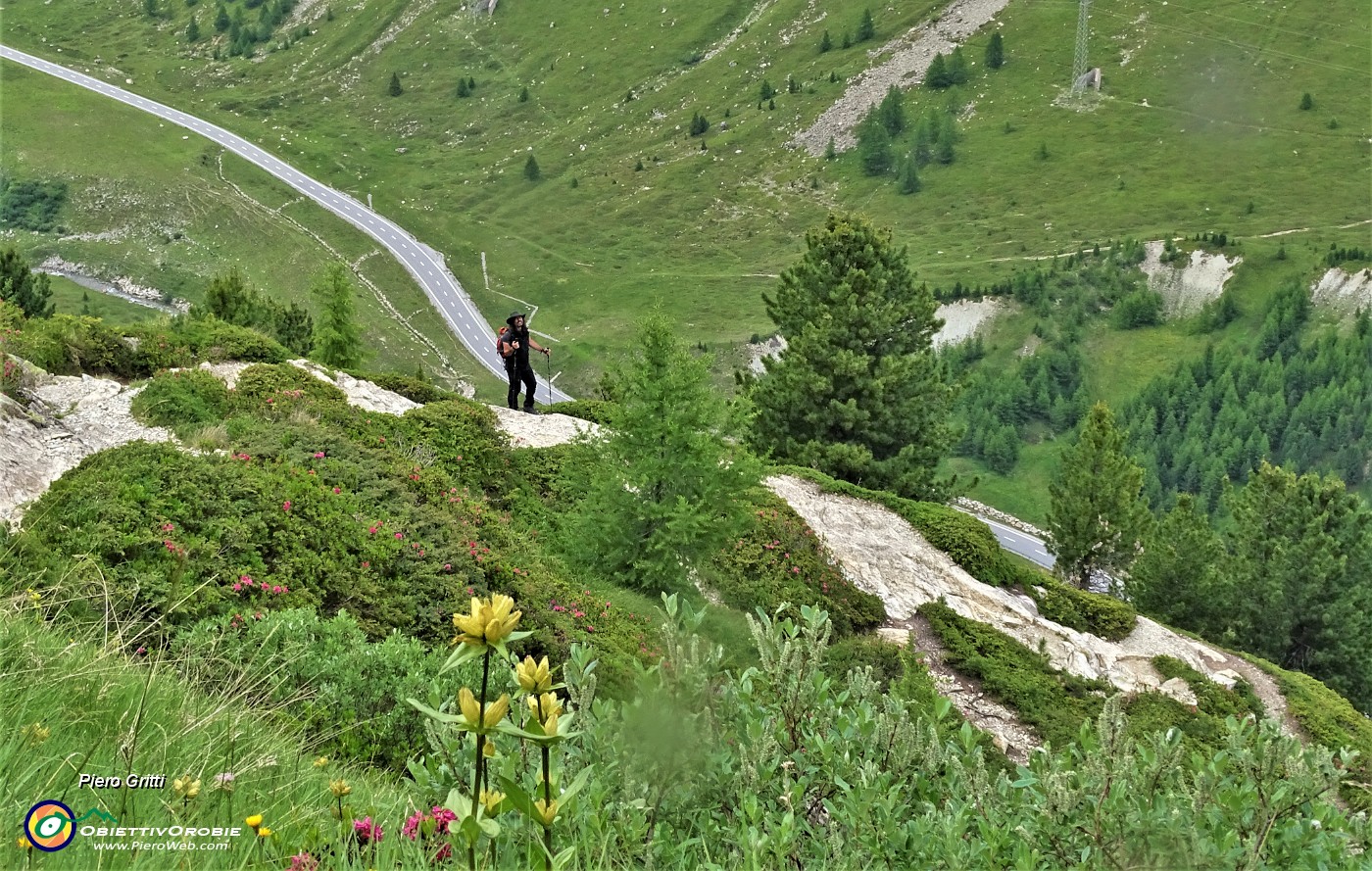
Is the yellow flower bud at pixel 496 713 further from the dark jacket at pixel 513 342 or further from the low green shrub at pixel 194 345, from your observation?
the dark jacket at pixel 513 342

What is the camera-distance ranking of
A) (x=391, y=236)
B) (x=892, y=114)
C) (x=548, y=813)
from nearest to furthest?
1. (x=548, y=813)
2. (x=391, y=236)
3. (x=892, y=114)

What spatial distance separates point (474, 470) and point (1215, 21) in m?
214

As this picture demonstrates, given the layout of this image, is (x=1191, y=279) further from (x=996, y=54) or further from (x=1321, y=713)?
(x=1321, y=713)

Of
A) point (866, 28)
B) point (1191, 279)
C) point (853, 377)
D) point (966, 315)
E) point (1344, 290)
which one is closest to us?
point (853, 377)

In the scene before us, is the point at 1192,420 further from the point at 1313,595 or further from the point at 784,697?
Result: the point at 784,697

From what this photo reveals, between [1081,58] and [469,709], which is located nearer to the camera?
[469,709]

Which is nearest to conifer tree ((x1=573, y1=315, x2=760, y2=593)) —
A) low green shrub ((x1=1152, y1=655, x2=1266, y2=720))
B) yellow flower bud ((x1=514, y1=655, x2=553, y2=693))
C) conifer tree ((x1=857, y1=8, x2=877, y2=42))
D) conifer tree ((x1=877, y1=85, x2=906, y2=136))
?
low green shrub ((x1=1152, y1=655, x2=1266, y2=720))

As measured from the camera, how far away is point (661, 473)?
1755 cm

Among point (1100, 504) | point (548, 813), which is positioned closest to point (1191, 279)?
point (1100, 504)

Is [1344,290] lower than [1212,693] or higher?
lower

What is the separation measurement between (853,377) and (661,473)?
2078cm

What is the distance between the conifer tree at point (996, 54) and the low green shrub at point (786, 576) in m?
190

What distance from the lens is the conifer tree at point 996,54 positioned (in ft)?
614

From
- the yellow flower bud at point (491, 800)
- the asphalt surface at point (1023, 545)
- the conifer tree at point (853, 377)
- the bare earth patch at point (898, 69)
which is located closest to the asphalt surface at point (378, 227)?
the asphalt surface at point (1023, 545)
